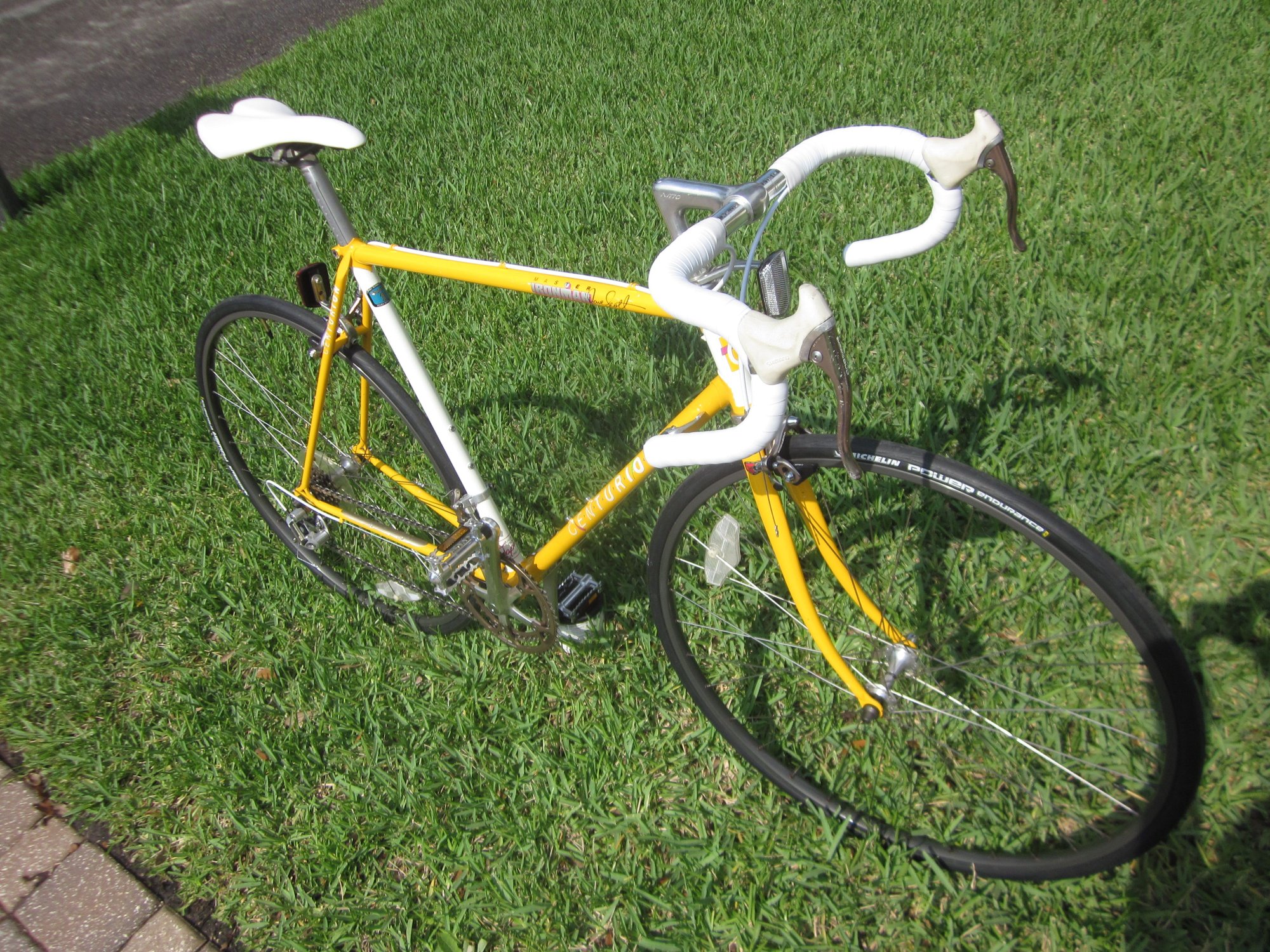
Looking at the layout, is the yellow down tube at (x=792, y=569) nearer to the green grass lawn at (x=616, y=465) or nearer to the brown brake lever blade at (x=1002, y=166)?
the green grass lawn at (x=616, y=465)

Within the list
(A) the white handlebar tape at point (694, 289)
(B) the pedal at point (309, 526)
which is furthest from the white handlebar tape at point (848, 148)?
(B) the pedal at point (309, 526)

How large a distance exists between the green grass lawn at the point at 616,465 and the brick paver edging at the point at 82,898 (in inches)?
3.1

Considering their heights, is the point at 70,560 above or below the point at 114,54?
below

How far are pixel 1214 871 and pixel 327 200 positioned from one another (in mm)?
2728

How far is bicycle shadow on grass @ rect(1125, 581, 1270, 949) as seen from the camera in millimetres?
1875

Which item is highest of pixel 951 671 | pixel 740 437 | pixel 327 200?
pixel 327 200

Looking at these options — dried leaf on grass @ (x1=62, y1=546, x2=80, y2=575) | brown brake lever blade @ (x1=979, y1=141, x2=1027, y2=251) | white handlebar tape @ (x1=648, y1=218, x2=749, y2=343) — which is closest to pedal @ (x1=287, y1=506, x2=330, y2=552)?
dried leaf on grass @ (x1=62, y1=546, x2=80, y2=575)

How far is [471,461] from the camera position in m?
2.37

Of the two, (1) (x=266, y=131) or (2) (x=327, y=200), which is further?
(2) (x=327, y=200)

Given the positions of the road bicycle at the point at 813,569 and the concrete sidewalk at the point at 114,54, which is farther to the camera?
the concrete sidewalk at the point at 114,54

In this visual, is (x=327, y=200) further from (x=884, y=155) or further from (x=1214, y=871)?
(x=1214, y=871)

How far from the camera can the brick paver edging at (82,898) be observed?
234cm

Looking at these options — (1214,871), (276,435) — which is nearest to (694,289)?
(1214,871)

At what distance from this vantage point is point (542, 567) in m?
2.42
